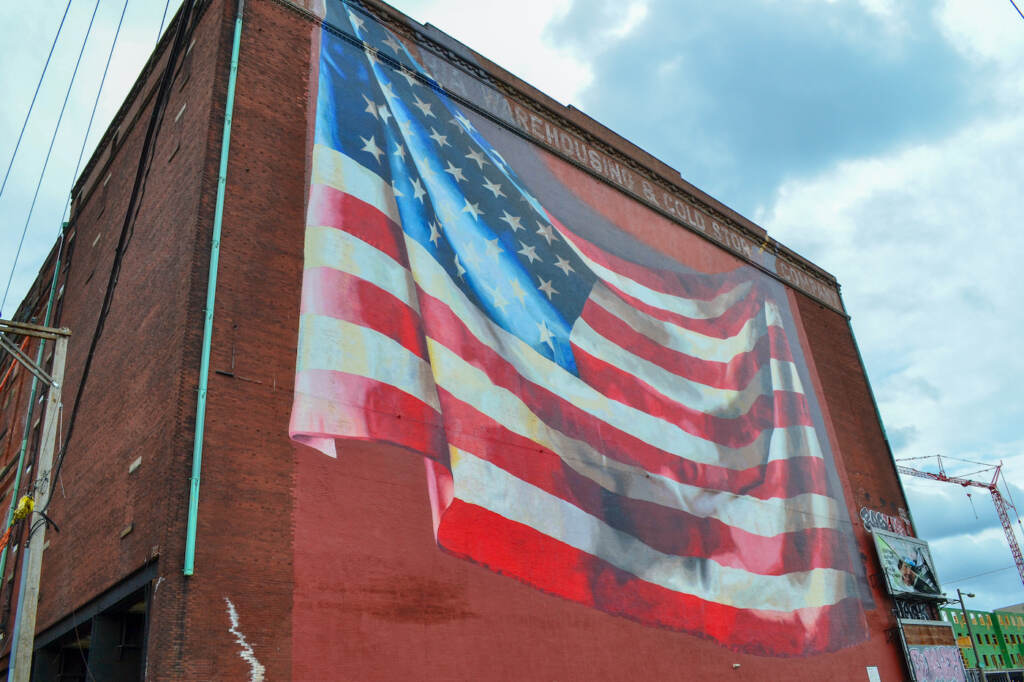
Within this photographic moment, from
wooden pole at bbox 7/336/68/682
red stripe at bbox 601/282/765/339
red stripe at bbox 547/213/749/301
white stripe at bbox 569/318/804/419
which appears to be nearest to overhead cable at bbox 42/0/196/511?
wooden pole at bbox 7/336/68/682

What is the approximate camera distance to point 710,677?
59.1 ft

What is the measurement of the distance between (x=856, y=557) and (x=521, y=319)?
1380 centimetres

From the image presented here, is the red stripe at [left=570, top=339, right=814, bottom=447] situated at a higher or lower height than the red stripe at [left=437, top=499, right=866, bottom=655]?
higher

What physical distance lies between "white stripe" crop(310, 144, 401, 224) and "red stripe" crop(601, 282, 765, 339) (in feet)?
22.4

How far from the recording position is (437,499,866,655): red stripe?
14.8 m

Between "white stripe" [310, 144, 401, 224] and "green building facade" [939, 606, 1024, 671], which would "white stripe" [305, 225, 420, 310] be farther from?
"green building facade" [939, 606, 1024, 671]

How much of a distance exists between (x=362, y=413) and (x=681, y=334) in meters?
11.2

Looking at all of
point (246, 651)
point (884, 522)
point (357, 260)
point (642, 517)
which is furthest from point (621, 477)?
point (884, 522)

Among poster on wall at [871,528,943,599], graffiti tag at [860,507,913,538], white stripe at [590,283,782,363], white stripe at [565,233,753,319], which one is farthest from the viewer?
graffiti tag at [860,507,913,538]

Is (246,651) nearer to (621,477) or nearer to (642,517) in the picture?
(621,477)

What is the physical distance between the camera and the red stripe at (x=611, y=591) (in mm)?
14844

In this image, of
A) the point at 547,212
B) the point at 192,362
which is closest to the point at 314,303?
the point at 192,362

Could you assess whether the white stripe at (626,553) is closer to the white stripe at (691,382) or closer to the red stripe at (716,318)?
the white stripe at (691,382)

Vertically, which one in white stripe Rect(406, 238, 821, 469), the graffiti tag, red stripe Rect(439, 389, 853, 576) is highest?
white stripe Rect(406, 238, 821, 469)
